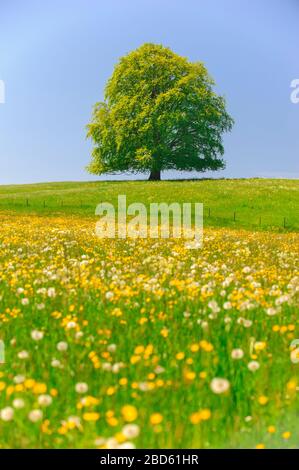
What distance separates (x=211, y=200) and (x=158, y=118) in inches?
730

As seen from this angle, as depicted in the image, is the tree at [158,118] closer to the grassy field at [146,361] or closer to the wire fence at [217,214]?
the wire fence at [217,214]

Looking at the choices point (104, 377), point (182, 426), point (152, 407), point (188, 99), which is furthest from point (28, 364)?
point (188, 99)

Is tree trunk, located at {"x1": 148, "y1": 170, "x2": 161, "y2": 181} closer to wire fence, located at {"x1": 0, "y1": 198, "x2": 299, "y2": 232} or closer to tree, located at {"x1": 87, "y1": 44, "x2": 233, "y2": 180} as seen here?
tree, located at {"x1": 87, "y1": 44, "x2": 233, "y2": 180}

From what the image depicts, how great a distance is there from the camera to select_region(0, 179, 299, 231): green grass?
1404 inches

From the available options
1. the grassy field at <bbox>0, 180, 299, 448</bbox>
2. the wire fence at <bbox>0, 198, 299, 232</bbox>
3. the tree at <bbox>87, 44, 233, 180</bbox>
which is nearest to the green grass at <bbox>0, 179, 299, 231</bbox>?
the wire fence at <bbox>0, 198, 299, 232</bbox>

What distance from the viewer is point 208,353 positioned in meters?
5.39

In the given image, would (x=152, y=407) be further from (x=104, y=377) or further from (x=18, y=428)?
(x=18, y=428)

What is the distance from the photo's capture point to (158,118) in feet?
186

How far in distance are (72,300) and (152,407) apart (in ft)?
12.3

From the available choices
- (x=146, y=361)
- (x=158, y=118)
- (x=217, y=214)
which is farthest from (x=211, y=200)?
(x=146, y=361)

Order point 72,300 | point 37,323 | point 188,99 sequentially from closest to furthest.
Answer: point 37,323 → point 72,300 → point 188,99

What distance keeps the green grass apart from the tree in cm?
934

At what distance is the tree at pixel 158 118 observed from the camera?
58.0 meters

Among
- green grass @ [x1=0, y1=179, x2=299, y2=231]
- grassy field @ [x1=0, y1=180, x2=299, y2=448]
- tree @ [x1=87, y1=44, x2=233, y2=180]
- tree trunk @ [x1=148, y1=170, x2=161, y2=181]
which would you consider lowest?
grassy field @ [x1=0, y1=180, x2=299, y2=448]
